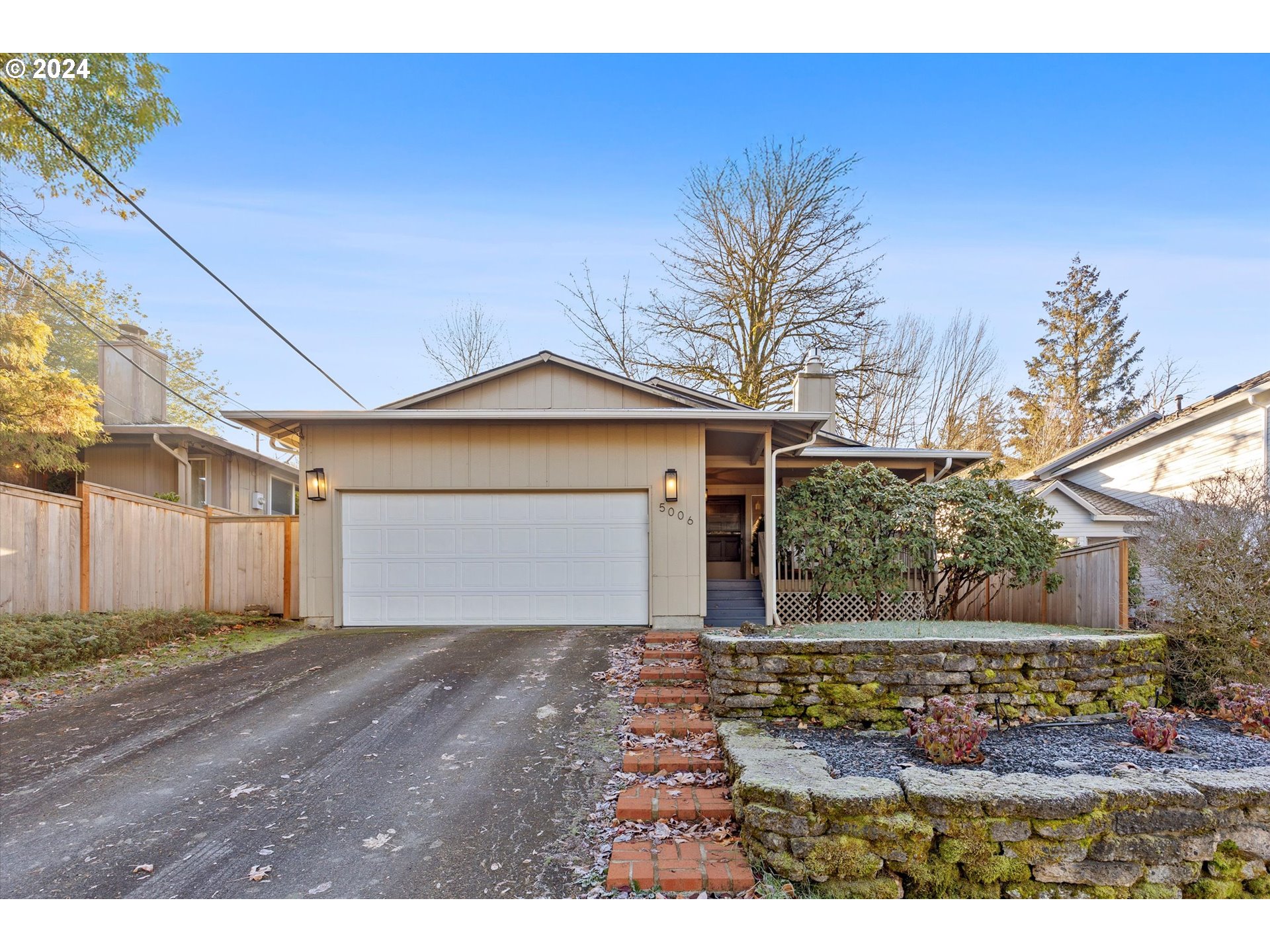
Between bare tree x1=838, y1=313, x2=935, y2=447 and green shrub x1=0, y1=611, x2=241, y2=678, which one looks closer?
green shrub x1=0, y1=611, x2=241, y2=678

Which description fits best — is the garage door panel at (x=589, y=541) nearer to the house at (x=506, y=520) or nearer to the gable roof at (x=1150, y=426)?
the house at (x=506, y=520)

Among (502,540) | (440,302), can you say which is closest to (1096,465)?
(502,540)

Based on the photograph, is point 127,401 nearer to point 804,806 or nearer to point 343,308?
point 343,308

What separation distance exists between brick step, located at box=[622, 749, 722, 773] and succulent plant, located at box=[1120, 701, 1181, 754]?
284cm

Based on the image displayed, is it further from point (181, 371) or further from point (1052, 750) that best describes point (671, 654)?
point (181, 371)

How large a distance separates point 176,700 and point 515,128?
328 inches

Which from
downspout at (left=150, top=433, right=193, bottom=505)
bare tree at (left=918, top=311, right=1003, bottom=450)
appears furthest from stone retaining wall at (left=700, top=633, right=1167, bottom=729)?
bare tree at (left=918, top=311, right=1003, bottom=450)

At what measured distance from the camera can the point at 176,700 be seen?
5719 mm

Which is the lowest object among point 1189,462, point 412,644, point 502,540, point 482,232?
point 412,644

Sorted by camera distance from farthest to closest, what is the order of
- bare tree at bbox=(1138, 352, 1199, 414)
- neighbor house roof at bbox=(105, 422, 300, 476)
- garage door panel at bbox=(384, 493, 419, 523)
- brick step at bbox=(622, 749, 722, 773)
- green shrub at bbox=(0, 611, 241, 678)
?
bare tree at bbox=(1138, 352, 1199, 414), neighbor house roof at bbox=(105, 422, 300, 476), garage door panel at bbox=(384, 493, 419, 523), green shrub at bbox=(0, 611, 241, 678), brick step at bbox=(622, 749, 722, 773)

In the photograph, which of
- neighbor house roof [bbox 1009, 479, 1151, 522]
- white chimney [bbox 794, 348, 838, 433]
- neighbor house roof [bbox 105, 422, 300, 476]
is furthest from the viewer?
neighbor house roof [bbox 1009, 479, 1151, 522]

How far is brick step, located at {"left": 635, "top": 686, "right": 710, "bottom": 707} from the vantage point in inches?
209

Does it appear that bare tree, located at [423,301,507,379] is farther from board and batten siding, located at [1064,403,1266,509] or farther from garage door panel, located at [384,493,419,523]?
board and batten siding, located at [1064,403,1266,509]

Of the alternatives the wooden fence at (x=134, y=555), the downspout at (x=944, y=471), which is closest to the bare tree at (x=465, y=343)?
the wooden fence at (x=134, y=555)
